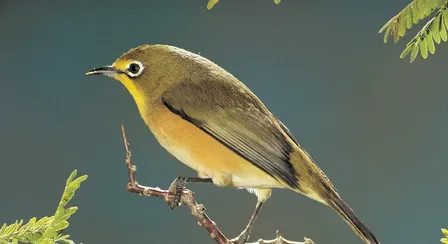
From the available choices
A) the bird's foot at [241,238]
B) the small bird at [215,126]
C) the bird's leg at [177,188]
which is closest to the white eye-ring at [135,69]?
the small bird at [215,126]

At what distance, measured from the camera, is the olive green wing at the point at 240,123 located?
81 centimetres

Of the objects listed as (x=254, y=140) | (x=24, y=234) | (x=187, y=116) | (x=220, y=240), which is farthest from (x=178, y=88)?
(x=24, y=234)

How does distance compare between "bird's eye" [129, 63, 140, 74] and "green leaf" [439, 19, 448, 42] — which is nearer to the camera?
"green leaf" [439, 19, 448, 42]

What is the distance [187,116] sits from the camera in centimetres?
89

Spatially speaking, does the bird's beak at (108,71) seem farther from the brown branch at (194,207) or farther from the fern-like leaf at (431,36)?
the fern-like leaf at (431,36)

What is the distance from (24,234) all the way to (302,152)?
0.40 m

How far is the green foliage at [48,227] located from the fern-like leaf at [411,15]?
0.33m

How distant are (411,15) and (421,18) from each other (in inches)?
0.5

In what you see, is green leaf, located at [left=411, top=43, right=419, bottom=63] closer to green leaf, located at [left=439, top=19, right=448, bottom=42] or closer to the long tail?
green leaf, located at [left=439, top=19, right=448, bottom=42]

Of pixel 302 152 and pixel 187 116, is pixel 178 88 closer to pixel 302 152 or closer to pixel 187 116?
pixel 187 116

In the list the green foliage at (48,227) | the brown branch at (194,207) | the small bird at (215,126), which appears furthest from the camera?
the small bird at (215,126)

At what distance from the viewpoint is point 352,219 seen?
29.0 inches

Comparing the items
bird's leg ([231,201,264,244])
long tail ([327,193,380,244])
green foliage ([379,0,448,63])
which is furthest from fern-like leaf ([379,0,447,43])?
bird's leg ([231,201,264,244])

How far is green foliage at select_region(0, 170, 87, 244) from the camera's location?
1.81 feet
